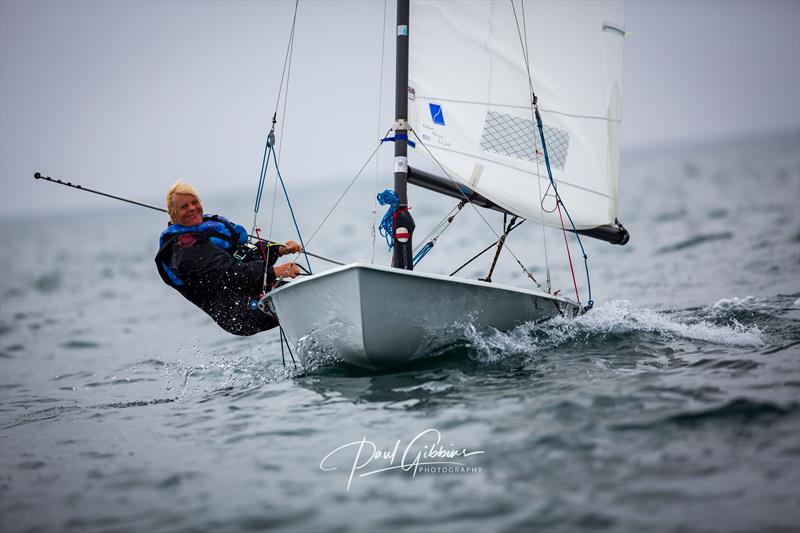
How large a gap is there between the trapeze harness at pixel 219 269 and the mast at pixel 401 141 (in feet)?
3.38

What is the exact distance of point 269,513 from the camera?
3.35m

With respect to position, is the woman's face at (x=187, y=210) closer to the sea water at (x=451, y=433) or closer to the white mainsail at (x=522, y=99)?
the sea water at (x=451, y=433)

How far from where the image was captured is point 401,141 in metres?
6.25

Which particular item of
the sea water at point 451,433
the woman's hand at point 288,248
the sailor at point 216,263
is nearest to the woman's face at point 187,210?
the sailor at point 216,263

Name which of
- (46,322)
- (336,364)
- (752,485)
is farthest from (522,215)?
(46,322)

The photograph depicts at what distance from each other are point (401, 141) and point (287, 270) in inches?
55.6

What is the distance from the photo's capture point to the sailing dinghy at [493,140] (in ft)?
17.7

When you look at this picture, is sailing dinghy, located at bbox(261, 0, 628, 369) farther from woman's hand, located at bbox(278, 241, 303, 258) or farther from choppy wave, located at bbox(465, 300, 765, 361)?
woman's hand, located at bbox(278, 241, 303, 258)

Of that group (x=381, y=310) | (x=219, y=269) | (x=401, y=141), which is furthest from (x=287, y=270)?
(x=401, y=141)

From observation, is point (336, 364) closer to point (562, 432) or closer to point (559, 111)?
point (562, 432)

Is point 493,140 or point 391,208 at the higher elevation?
point 493,140

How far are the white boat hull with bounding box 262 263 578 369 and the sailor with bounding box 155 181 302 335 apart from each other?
0.29 meters
